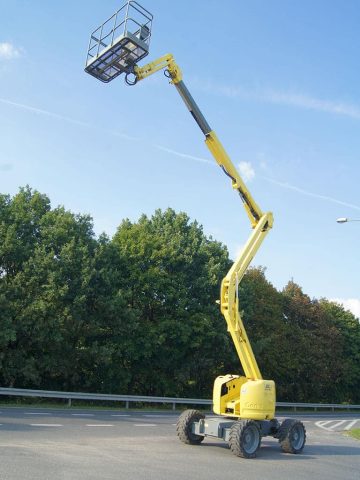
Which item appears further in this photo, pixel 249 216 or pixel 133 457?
pixel 249 216

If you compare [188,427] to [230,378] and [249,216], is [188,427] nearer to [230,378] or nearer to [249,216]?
[230,378]

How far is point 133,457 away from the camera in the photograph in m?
11.1

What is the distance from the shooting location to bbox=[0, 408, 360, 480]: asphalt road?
30.0 feet

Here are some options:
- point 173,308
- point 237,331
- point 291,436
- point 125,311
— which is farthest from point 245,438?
point 173,308

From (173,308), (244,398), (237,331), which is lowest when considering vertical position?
(244,398)

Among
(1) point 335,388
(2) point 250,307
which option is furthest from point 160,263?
(1) point 335,388

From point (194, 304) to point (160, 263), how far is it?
376cm

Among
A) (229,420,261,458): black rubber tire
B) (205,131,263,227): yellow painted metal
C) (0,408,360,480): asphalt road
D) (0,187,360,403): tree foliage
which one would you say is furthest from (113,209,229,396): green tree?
(229,420,261,458): black rubber tire

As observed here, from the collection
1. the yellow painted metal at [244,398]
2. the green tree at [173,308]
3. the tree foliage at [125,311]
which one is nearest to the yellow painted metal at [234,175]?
the yellow painted metal at [244,398]

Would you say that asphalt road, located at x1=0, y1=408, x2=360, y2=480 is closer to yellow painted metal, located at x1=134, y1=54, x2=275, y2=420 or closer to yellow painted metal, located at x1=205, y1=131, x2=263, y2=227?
yellow painted metal, located at x1=134, y1=54, x2=275, y2=420

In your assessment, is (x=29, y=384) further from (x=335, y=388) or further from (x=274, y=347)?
(x=335, y=388)

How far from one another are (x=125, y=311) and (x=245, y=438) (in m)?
18.2

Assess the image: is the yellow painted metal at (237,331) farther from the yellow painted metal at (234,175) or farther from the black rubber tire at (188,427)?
the black rubber tire at (188,427)

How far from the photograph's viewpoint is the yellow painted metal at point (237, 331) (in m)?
13.1
